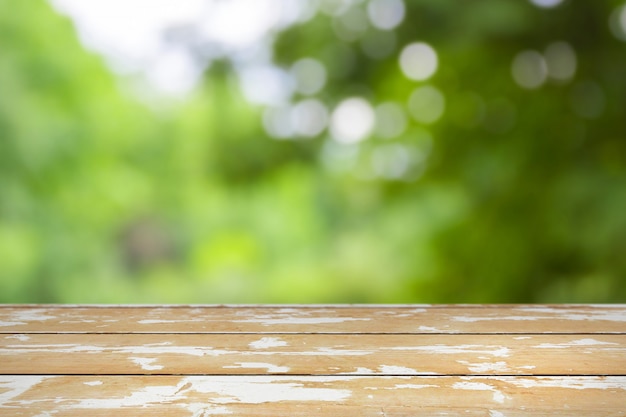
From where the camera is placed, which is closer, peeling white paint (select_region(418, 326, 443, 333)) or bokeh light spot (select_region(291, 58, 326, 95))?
peeling white paint (select_region(418, 326, 443, 333))

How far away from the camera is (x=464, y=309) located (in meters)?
1.12

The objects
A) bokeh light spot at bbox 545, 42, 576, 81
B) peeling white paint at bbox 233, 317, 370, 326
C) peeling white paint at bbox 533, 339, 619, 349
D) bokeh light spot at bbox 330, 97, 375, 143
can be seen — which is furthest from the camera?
bokeh light spot at bbox 330, 97, 375, 143

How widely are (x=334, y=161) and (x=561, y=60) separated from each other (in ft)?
2.32

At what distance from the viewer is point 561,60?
175cm

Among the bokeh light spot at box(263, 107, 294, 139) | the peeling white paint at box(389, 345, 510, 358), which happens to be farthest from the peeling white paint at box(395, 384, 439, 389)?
the bokeh light spot at box(263, 107, 294, 139)

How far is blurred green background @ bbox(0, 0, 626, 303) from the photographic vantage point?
1760 millimetres

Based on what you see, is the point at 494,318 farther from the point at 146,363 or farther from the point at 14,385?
the point at 14,385

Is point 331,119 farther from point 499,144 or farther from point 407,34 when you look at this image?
point 499,144

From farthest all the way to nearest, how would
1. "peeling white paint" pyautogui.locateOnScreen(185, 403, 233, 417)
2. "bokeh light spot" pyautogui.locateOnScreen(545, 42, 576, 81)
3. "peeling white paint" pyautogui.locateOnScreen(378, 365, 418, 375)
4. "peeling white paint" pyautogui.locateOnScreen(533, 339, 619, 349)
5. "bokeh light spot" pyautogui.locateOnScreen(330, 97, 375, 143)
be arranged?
"bokeh light spot" pyautogui.locateOnScreen(330, 97, 375, 143) → "bokeh light spot" pyautogui.locateOnScreen(545, 42, 576, 81) → "peeling white paint" pyautogui.locateOnScreen(533, 339, 619, 349) → "peeling white paint" pyautogui.locateOnScreen(378, 365, 418, 375) → "peeling white paint" pyautogui.locateOnScreen(185, 403, 233, 417)

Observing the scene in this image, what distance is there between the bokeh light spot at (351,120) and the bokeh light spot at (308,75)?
0.09m

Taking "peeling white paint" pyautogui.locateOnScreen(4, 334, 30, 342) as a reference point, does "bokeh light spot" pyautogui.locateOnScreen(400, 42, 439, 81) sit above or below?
above

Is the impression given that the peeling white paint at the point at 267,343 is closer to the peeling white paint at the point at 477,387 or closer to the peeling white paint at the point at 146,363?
the peeling white paint at the point at 146,363

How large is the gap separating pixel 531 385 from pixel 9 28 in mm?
1728

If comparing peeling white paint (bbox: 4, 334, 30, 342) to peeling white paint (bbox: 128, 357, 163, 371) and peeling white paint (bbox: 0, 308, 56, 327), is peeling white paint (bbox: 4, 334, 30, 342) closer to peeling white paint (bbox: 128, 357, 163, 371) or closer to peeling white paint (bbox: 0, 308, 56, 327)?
peeling white paint (bbox: 0, 308, 56, 327)
